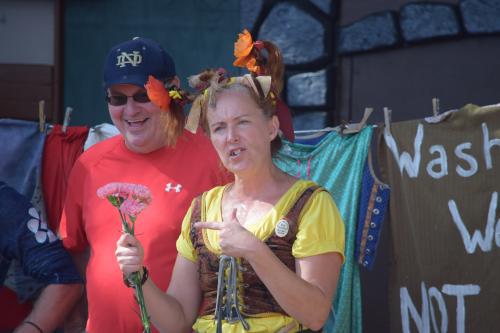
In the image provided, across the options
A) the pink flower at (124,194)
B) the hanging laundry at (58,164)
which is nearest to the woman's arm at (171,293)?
the pink flower at (124,194)

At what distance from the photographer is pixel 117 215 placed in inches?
123

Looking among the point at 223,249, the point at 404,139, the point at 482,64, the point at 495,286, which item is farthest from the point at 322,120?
the point at 223,249

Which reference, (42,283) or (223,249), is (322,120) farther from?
(223,249)

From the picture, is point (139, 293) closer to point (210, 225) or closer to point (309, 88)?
point (210, 225)

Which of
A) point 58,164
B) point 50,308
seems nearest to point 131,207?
point 50,308

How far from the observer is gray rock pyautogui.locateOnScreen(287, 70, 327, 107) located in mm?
4859

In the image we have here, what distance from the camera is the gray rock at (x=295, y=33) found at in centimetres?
484

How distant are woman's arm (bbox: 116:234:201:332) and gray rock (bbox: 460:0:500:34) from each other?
2.36 meters

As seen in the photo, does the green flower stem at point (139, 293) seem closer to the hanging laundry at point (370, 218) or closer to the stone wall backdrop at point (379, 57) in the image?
the hanging laundry at point (370, 218)

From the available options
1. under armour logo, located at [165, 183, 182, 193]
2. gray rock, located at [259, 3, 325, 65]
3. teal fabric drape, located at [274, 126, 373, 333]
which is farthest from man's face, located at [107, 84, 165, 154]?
gray rock, located at [259, 3, 325, 65]

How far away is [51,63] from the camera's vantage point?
5.48 meters

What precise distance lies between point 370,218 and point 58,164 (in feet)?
4.91

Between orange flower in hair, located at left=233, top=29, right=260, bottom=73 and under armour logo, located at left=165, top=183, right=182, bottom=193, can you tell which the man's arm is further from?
orange flower in hair, located at left=233, top=29, right=260, bottom=73

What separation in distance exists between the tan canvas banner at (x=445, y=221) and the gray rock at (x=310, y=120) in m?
1.27
